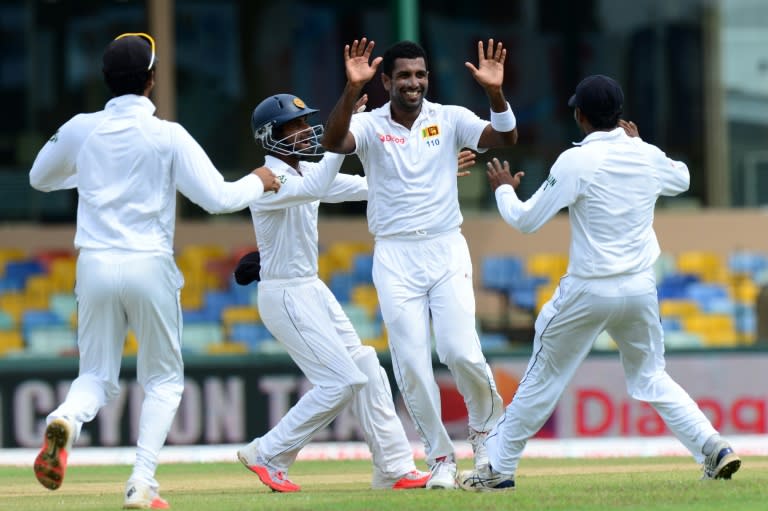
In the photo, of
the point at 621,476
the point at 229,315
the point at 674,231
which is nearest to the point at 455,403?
the point at 229,315

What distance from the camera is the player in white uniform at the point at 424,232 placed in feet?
28.6

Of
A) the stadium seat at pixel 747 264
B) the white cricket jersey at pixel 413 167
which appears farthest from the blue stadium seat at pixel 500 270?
the white cricket jersey at pixel 413 167

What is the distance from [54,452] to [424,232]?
2.44 metres

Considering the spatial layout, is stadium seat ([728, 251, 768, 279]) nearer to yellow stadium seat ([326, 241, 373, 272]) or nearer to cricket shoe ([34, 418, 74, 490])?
yellow stadium seat ([326, 241, 373, 272])

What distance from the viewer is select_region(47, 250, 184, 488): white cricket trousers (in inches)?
300

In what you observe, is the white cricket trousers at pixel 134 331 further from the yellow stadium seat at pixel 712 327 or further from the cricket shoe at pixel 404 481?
the yellow stadium seat at pixel 712 327

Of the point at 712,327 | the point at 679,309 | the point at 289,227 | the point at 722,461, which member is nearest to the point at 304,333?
the point at 289,227

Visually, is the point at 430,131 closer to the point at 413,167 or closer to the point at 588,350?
the point at 413,167

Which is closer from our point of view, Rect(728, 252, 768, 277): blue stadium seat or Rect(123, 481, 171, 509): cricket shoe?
Rect(123, 481, 171, 509): cricket shoe

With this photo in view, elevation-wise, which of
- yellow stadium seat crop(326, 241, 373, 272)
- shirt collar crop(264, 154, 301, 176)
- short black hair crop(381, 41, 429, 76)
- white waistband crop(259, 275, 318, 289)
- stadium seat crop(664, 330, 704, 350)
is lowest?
stadium seat crop(664, 330, 704, 350)

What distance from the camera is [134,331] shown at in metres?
7.72

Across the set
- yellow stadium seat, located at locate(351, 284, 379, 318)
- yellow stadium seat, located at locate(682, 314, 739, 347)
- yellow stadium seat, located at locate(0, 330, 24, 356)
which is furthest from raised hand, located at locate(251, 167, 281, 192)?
yellow stadium seat, located at locate(351, 284, 379, 318)

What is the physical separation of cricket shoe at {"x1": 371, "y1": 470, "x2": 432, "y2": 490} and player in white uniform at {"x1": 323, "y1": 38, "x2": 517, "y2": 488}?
0.20 meters

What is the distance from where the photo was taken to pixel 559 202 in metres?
7.96
